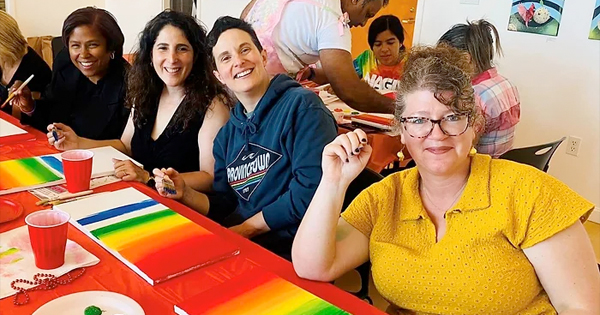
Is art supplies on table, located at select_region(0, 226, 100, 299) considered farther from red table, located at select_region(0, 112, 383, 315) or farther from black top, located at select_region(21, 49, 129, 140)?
black top, located at select_region(21, 49, 129, 140)

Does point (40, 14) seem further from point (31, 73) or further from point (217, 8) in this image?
point (31, 73)

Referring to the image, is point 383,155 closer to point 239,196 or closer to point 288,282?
point 239,196

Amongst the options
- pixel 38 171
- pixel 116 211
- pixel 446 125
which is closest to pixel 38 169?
pixel 38 171

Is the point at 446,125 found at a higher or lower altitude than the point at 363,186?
higher

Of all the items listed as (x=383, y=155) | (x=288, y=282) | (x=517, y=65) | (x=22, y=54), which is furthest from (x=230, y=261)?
(x=517, y=65)

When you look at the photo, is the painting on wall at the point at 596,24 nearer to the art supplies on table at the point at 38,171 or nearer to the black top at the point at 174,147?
the black top at the point at 174,147

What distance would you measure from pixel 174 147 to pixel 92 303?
103 centimetres

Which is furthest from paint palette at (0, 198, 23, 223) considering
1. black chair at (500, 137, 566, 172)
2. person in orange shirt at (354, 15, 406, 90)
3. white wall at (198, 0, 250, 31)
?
white wall at (198, 0, 250, 31)

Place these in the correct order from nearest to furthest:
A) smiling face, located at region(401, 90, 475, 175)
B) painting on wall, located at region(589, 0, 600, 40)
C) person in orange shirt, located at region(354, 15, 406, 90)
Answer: smiling face, located at region(401, 90, 475, 175), painting on wall, located at region(589, 0, 600, 40), person in orange shirt, located at region(354, 15, 406, 90)

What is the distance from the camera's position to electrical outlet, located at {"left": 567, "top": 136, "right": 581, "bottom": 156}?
348 cm

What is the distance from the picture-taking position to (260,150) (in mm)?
1609

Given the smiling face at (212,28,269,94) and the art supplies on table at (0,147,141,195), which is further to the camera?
the smiling face at (212,28,269,94)

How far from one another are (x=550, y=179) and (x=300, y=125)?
2.24 feet

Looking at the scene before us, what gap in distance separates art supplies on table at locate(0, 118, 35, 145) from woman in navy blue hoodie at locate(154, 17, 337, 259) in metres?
0.71
